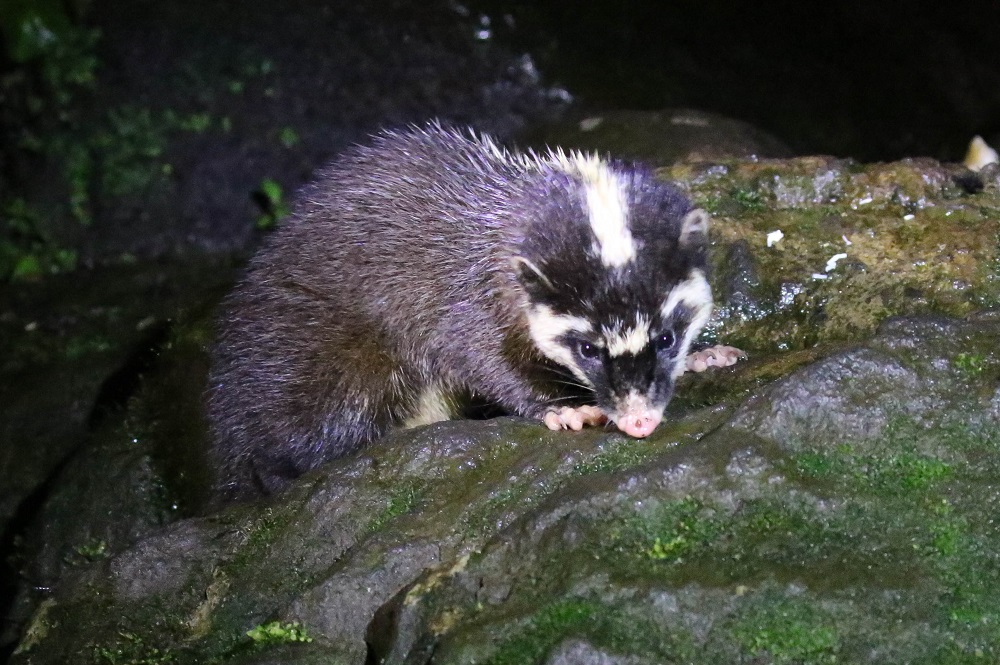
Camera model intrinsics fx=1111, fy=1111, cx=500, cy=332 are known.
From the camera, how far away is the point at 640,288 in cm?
439

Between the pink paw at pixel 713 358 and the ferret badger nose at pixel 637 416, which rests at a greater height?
the ferret badger nose at pixel 637 416

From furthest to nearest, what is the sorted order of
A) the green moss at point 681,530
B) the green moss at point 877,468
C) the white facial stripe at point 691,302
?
the white facial stripe at point 691,302 < the green moss at point 877,468 < the green moss at point 681,530

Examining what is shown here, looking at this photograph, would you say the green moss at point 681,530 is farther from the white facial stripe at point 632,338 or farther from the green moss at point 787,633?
the white facial stripe at point 632,338

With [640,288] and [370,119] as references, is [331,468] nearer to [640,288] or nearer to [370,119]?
[640,288]

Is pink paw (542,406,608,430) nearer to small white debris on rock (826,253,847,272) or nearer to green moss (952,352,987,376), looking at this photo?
green moss (952,352,987,376)

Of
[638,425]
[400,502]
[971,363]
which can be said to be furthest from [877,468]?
[400,502]

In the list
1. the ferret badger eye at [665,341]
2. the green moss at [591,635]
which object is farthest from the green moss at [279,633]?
the ferret badger eye at [665,341]

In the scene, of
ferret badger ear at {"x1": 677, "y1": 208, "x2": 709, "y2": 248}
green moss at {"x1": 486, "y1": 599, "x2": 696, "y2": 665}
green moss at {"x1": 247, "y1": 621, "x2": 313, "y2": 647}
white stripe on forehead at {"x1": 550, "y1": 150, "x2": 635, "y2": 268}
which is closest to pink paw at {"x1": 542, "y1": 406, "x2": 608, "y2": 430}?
white stripe on forehead at {"x1": 550, "y1": 150, "x2": 635, "y2": 268}

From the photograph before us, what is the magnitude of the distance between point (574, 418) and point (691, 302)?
685 mm

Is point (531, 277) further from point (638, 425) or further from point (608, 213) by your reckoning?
point (638, 425)

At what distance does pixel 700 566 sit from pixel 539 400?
158 cm

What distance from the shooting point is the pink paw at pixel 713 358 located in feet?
16.3

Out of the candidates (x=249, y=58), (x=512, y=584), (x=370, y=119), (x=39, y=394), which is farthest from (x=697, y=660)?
(x=249, y=58)

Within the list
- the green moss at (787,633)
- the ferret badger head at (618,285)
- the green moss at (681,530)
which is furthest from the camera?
the ferret badger head at (618,285)
